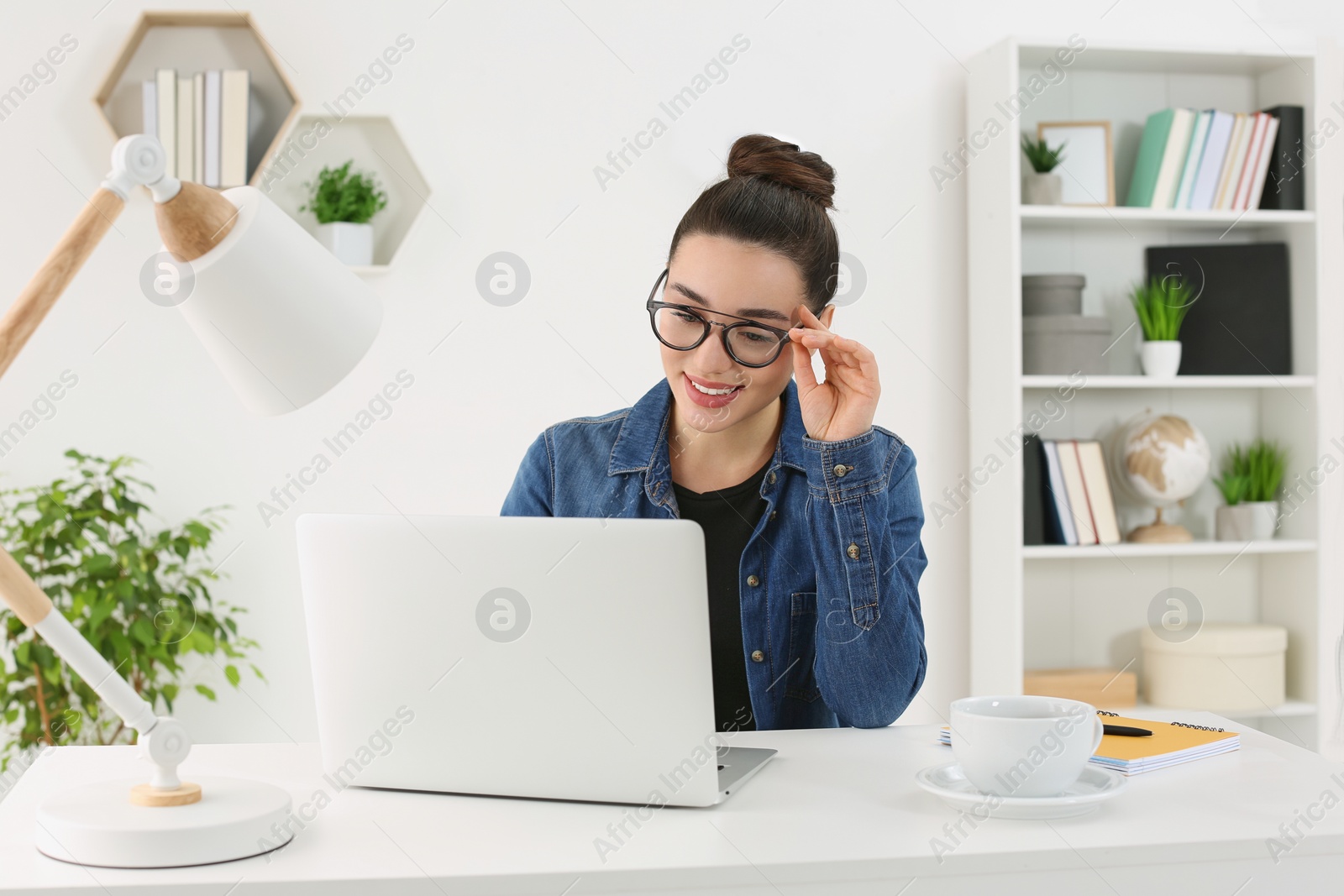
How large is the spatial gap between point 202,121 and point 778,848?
7.81 feet

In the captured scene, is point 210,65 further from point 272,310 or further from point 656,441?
point 272,310

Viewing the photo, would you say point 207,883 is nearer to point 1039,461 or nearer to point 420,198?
point 420,198

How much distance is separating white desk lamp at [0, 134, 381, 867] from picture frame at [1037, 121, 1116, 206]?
92.7 inches

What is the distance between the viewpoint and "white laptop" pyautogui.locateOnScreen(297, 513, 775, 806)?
3.25ft

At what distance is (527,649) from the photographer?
39.5 inches

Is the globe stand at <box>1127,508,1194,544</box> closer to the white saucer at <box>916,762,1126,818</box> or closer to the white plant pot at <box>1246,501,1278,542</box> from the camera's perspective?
the white plant pot at <box>1246,501,1278,542</box>

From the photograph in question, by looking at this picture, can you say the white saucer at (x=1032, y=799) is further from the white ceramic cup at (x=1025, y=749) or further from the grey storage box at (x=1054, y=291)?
the grey storage box at (x=1054, y=291)

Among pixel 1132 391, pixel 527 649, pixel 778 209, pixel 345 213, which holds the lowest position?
pixel 527 649

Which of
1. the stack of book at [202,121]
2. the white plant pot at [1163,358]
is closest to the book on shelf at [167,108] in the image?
the stack of book at [202,121]

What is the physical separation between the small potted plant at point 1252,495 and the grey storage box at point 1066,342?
0.50 meters

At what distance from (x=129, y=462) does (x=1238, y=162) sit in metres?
2.72

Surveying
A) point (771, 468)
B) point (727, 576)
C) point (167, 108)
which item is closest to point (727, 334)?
point (771, 468)

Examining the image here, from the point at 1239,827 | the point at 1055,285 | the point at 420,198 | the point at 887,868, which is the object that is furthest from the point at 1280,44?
the point at 887,868

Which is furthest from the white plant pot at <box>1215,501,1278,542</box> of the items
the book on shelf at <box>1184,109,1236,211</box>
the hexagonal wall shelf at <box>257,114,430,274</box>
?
the hexagonal wall shelf at <box>257,114,430,274</box>
